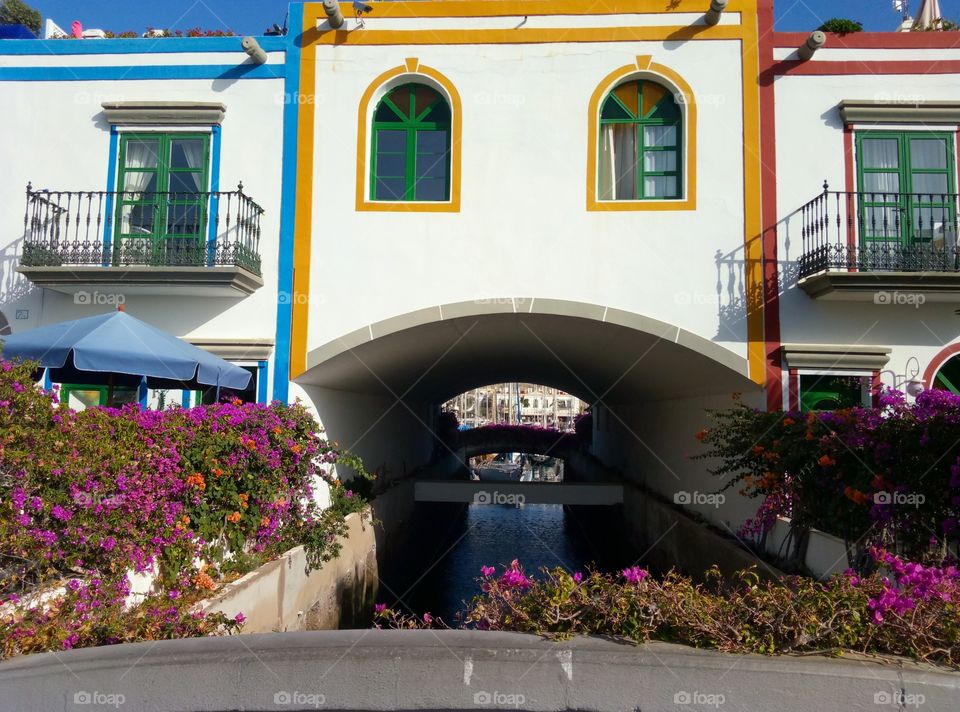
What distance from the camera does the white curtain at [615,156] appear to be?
10.2m

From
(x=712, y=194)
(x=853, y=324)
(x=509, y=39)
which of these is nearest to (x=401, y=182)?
(x=509, y=39)

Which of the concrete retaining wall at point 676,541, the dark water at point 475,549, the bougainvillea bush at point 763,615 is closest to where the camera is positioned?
the bougainvillea bush at point 763,615

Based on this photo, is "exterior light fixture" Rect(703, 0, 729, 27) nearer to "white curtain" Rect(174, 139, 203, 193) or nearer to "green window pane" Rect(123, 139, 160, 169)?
"white curtain" Rect(174, 139, 203, 193)

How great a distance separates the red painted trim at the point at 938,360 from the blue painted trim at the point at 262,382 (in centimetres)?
882

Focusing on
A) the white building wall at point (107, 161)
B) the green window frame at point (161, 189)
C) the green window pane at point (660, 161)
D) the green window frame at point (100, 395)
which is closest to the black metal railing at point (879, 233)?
the green window pane at point (660, 161)

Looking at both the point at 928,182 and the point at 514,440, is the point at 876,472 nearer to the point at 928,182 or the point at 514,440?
the point at 928,182

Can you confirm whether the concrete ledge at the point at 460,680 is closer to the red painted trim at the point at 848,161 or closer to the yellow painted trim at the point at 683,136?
the yellow painted trim at the point at 683,136

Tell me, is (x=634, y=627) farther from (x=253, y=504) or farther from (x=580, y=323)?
(x=580, y=323)

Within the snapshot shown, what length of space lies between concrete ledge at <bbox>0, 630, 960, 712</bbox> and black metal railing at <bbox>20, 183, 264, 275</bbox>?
22.2 ft

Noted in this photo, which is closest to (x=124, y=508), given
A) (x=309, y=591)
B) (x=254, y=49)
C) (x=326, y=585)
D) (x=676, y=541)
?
(x=309, y=591)

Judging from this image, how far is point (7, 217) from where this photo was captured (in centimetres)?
1054

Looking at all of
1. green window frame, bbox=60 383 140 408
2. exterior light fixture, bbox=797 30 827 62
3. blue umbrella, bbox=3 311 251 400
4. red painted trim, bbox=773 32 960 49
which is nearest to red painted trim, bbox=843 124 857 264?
exterior light fixture, bbox=797 30 827 62

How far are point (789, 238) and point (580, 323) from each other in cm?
300

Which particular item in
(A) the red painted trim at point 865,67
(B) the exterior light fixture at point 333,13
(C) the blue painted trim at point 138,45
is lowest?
(A) the red painted trim at point 865,67
